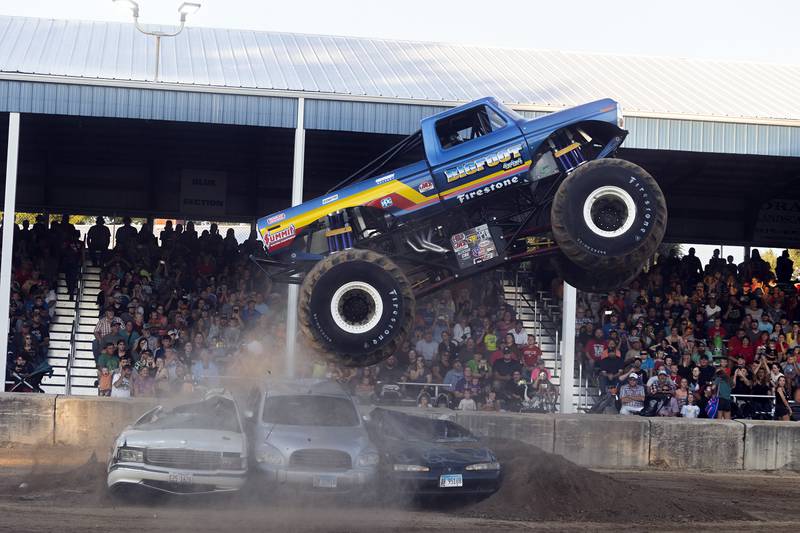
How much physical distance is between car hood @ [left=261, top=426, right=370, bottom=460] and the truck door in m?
2.92

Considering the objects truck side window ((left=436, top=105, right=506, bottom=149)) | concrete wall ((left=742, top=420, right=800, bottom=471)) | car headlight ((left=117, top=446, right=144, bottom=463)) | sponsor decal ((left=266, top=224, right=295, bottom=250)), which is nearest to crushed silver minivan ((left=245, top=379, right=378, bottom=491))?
car headlight ((left=117, top=446, right=144, bottom=463))

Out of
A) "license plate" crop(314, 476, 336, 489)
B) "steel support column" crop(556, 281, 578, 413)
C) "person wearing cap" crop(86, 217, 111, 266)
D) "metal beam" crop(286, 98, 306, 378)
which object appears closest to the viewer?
"license plate" crop(314, 476, 336, 489)

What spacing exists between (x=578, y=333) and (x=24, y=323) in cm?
973

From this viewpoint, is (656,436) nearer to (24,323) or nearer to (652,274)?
(652,274)

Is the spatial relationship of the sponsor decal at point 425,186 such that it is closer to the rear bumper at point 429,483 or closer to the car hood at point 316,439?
the car hood at point 316,439

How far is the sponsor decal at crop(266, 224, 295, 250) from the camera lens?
11.6 meters

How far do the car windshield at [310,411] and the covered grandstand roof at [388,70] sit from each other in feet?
18.5

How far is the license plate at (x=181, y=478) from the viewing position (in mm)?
10742

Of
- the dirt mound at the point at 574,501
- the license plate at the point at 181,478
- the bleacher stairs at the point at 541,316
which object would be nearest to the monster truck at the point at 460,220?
the license plate at the point at 181,478

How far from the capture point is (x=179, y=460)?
10.8 metres

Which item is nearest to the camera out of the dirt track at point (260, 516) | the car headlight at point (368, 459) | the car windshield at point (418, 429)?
the dirt track at point (260, 516)

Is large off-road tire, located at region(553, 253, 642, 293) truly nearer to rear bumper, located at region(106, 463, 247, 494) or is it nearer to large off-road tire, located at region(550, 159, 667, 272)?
large off-road tire, located at region(550, 159, 667, 272)

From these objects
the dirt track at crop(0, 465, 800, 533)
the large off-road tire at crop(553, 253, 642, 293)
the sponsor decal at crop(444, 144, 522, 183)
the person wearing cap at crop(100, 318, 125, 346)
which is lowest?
the dirt track at crop(0, 465, 800, 533)

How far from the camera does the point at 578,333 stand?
18469 millimetres
